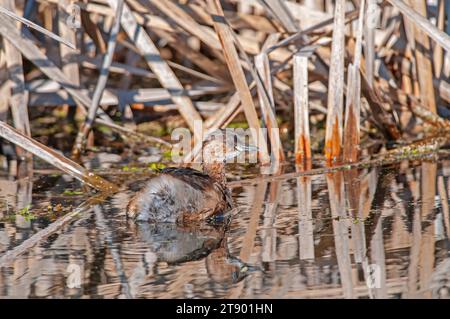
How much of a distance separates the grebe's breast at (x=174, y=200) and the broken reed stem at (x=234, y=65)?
1467mm

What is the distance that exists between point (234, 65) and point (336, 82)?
0.74 meters

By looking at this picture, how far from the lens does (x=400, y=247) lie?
465 cm

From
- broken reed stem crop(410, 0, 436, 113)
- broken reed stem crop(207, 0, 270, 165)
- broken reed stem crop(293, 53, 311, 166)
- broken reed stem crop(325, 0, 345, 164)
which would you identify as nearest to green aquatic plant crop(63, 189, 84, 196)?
broken reed stem crop(207, 0, 270, 165)

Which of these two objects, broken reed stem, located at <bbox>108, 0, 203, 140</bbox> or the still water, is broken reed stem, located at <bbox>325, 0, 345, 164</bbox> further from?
broken reed stem, located at <bbox>108, 0, 203, 140</bbox>

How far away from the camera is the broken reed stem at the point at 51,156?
18.8ft

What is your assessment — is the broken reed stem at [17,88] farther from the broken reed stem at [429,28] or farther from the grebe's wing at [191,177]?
the broken reed stem at [429,28]

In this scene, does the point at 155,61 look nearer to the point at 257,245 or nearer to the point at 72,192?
the point at 72,192

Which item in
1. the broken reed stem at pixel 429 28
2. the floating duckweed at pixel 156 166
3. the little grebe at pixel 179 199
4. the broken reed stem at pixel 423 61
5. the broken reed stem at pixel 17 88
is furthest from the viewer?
the broken reed stem at pixel 423 61

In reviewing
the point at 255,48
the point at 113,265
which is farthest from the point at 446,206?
the point at 255,48

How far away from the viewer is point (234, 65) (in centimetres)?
682

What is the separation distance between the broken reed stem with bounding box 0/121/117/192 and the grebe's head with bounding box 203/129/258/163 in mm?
704

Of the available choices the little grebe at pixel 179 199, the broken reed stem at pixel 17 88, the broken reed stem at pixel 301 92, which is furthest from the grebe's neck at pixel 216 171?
the broken reed stem at pixel 17 88

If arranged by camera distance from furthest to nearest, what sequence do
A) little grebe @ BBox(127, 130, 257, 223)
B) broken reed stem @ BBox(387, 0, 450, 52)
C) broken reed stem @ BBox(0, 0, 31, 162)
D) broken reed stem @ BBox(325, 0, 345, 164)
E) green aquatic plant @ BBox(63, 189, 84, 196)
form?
broken reed stem @ BBox(0, 0, 31, 162)
broken reed stem @ BBox(325, 0, 345, 164)
green aquatic plant @ BBox(63, 189, 84, 196)
broken reed stem @ BBox(387, 0, 450, 52)
little grebe @ BBox(127, 130, 257, 223)

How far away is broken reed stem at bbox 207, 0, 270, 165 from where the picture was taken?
22.4ft
